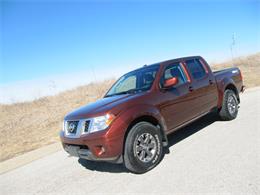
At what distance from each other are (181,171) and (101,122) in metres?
1.57

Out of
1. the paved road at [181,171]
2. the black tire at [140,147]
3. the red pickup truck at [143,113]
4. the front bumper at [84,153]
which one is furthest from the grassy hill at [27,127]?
the black tire at [140,147]

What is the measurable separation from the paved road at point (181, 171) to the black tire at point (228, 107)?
192 millimetres

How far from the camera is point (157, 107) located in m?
4.40

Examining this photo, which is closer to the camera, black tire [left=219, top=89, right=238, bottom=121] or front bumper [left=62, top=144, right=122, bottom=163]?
front bumper [left=62, top=144, right=122, bottom=163]

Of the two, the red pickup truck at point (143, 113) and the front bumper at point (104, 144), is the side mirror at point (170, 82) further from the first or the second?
the front bumper at point (104, 144)

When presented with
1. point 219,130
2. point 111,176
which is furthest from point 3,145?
point 219,130

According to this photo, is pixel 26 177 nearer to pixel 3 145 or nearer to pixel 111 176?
pixel 111 176

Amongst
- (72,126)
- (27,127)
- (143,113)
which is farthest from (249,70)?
(72,126)

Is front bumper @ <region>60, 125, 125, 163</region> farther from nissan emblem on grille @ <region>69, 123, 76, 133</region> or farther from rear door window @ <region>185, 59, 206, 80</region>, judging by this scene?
rear door window @ <region>185, 59, 206, 80</region>

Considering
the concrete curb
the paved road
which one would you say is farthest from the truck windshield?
the concrete curb

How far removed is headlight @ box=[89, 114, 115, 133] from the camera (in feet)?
12.2

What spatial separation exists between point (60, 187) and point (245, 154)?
339 cm

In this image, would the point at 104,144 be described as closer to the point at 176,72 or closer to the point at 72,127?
the point at 72,127

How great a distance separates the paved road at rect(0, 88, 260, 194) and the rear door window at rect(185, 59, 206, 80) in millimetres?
1424
